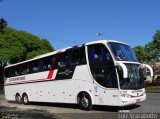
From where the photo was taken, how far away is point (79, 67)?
19406 mm

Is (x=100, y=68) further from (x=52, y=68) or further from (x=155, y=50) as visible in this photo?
(x=155, y=50)

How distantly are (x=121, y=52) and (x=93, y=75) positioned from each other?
1.86m

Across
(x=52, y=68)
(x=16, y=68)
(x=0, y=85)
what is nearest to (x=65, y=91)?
(x=52, y=68)

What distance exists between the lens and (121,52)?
18234 mm

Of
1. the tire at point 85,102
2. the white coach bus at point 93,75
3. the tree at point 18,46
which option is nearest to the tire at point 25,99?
the white coach bus at point 93,75

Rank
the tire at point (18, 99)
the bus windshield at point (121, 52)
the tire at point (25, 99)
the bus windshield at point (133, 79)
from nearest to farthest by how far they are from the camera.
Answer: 1. the bus windshield at point (133, 79)
2. the bus windshield at point (121, 52)
3. the tire at point (25, 99)
4. the tire at point (18, 99)

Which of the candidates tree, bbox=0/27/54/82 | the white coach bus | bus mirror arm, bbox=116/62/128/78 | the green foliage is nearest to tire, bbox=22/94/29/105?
the white coach bus

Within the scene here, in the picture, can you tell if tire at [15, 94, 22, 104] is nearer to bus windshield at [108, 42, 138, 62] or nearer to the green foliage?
bus windshield at [108, 42, 138, 62]

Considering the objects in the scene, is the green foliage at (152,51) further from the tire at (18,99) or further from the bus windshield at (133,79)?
the bus windshield at (133,79)

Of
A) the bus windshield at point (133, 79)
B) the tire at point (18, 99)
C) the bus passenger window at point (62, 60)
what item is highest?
the bus passenger window at point (62, 60)

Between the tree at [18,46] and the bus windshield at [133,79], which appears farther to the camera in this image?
the tree at [18,46]

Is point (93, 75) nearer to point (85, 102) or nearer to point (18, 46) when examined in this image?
point (85, 102)

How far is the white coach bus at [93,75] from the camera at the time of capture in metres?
17.4

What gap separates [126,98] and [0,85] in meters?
36.8
